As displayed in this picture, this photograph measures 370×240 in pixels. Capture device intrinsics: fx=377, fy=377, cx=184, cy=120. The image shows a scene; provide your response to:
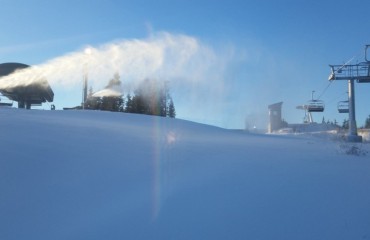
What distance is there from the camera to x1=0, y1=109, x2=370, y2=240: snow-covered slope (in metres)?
6.36

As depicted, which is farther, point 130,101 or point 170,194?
point 130,101

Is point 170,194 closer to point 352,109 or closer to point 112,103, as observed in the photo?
point 352,109

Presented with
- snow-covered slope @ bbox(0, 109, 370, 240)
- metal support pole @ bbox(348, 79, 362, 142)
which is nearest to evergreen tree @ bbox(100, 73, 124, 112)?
metal support pole @ bbox(348, 79, 362, 142)

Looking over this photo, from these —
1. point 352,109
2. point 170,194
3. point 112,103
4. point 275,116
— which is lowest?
point 170,194

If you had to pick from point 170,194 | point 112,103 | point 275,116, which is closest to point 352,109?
point 275,116

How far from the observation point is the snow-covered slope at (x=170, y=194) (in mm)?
6363

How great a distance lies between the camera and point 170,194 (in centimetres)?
779

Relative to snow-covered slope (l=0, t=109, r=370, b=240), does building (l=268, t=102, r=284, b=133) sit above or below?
above

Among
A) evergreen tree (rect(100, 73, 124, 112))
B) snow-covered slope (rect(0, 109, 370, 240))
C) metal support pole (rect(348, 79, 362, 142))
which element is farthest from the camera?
evergreen tree (rect(100, 73, 124, 112))

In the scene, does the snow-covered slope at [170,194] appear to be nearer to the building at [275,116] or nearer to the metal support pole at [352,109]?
the metal support pole at [352,109]

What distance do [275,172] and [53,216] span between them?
17.3 ft

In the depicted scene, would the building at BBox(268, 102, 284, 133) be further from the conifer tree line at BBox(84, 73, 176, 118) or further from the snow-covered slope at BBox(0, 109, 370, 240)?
the snow-covered slope at BBox(0, 109, 370, 240)

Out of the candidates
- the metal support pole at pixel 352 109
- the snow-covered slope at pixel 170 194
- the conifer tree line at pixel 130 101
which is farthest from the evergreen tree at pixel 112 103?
the snow-covered slope at pixel 170 194

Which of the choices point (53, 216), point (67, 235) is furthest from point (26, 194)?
point (67, 235)
